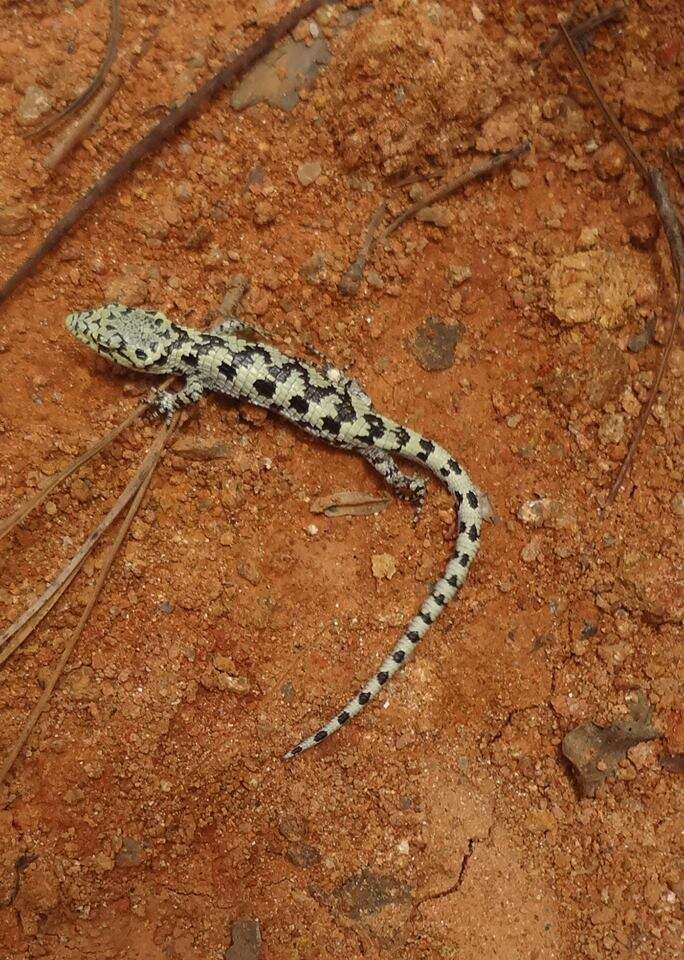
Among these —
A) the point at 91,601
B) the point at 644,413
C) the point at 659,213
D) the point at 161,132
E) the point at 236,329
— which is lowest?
the point at 91,601

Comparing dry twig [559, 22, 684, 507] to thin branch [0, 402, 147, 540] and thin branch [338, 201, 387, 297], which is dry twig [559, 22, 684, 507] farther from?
thin branch [0, 402, 147, 540]

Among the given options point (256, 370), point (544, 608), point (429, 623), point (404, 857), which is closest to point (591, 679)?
point (544, 608)

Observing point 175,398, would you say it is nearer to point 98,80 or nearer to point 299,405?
point 299,405

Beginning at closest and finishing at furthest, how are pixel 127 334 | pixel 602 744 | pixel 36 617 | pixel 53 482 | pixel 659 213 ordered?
pixel 36 617 < pixel 53 482 < pixel 602 744 < pixel 127 334 < pixel 659 213

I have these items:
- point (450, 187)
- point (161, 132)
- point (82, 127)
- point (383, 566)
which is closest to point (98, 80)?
point (82, 127)

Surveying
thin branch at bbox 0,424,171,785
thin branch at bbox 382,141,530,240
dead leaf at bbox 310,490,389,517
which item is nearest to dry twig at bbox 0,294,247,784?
thin branch at bbox 0,424,171,785

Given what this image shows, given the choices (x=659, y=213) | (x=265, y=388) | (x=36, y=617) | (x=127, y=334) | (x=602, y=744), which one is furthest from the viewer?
(x=659, y=213)

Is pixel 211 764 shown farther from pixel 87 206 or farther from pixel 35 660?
pixel 87 206
